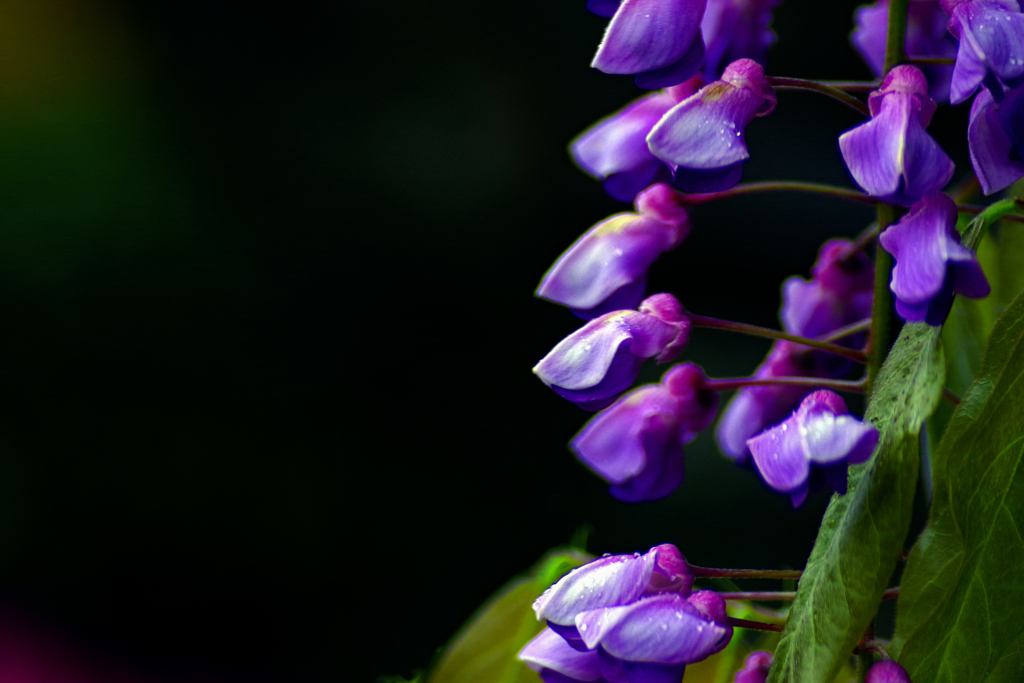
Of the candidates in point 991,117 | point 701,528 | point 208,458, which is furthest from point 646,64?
point 208,458

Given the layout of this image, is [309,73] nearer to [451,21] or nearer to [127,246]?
[451,21]

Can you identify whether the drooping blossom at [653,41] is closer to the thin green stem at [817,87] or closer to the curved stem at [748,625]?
the thin green stem at [817,87]

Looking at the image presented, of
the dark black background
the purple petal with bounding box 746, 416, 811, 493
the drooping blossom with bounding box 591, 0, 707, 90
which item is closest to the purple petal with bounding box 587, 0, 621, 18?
the drooping blossom with bounding box 591, 0, 707, 90

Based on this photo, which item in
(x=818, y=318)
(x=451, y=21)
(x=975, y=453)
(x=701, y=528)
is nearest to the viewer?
(x=975, y=453)

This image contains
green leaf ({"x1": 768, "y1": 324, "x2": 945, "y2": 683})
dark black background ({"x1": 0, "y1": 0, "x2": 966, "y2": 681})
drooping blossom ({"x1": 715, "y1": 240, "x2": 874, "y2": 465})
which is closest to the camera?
green leaf ({"x1": 768, "y1": 324, "x2": 945, "y2": 683})

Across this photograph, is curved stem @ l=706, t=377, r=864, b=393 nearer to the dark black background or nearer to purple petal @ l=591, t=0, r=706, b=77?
purple petal @ l=591, t=0, r=706, b=77

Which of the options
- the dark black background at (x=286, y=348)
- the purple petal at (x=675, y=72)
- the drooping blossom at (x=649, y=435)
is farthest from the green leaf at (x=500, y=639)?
the dark black background at (x=286, y=348)

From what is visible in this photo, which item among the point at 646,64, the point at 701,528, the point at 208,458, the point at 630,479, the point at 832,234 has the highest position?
the point at 646,64

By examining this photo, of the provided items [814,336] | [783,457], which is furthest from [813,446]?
[814,336]
